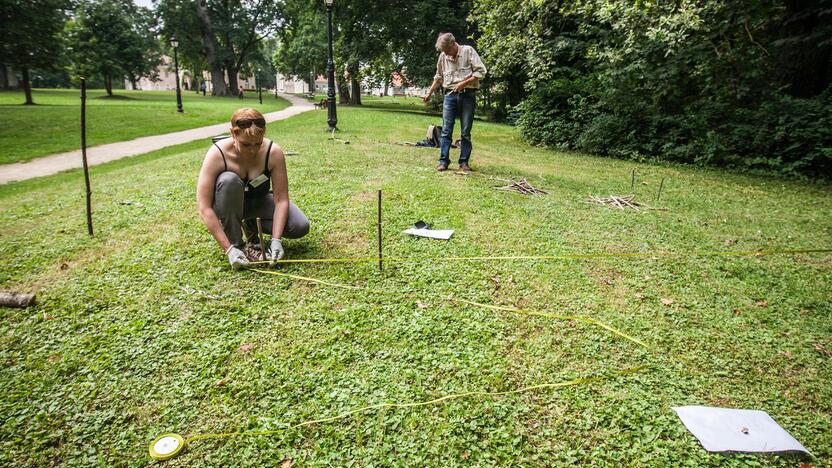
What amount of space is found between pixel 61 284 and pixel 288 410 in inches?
91.7

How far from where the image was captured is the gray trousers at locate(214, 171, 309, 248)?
10.3 feet

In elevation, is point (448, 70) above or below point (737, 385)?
above

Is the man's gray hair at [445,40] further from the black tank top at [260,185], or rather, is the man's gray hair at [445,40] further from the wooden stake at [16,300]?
the wooden stake at [16,300]

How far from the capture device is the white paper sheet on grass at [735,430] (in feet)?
5.67

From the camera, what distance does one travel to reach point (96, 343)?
239 centimetres

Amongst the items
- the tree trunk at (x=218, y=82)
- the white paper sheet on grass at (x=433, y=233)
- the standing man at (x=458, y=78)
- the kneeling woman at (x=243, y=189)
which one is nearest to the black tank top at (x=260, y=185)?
the kneeling woman at (x=243, y=189)

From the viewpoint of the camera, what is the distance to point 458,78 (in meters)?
6.30

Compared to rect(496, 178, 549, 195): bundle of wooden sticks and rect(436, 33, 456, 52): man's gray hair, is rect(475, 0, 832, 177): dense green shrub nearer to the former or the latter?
rect(436, 33, 456, 52): man's gray hair

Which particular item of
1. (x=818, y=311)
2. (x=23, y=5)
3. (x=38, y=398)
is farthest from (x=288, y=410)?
(x=23, y=5)

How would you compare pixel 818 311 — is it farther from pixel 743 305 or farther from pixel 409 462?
pixel 409 462

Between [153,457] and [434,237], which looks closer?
[153,457]

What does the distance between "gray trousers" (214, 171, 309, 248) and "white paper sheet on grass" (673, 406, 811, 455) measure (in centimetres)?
293

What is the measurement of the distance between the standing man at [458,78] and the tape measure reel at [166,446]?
5.52 m

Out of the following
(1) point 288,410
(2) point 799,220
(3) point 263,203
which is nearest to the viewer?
(1) point 288,410
